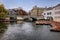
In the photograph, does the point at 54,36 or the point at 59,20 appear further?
the point at 59,20

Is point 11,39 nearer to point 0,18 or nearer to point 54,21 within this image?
point 54,21

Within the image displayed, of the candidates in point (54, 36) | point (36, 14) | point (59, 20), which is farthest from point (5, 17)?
point (54, 36)

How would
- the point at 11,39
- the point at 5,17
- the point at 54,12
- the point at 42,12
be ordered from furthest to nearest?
the point at 5,17
the point at 54,12
the point at 42,12
the point at 11,39

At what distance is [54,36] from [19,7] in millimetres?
1745

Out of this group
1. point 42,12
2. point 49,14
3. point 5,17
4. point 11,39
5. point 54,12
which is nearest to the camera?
point 11,39

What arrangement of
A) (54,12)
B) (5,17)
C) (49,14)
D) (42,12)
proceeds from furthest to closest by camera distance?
1. (5,17)
2. (54,12)
3. (49,14)
4. (42,12)

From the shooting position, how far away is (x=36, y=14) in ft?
22.4

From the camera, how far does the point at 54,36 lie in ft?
15.9

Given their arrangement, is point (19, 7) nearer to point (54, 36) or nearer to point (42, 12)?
point (42, 12)

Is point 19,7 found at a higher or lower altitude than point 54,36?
higher

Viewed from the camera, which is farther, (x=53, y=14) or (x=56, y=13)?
(x=56, y=13)

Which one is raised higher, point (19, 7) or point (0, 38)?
point (19, 7)

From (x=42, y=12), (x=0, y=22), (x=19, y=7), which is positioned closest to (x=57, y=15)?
(x=42, y=12)

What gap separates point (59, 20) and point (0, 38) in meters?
3.11
